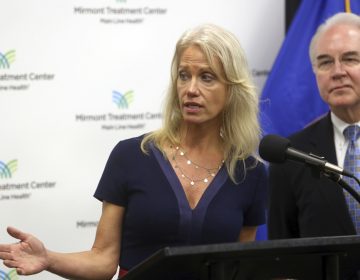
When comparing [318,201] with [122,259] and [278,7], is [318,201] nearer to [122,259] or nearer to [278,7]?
[122,259]

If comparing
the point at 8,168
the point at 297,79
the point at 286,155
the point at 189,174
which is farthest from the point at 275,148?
the point at 297,79

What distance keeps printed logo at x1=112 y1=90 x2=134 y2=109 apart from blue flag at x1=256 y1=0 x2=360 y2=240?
79cm

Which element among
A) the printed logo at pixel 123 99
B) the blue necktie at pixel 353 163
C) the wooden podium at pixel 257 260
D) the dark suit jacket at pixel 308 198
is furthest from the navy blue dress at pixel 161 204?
the printed logo at pixel 123 99

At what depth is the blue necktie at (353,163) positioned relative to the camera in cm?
328

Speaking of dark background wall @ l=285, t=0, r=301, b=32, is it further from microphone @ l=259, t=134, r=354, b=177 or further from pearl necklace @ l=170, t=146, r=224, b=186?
microphone @ l=259, t=134, r=354, b=177

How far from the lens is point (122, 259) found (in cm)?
297

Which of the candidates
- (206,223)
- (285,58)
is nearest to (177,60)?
(206,223)

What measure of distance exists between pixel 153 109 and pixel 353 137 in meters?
1.57

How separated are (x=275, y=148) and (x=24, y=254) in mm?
909

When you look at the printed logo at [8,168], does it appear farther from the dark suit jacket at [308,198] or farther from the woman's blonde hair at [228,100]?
the dark suit jacket at [308,198]

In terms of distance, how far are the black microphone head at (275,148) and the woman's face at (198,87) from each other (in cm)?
52

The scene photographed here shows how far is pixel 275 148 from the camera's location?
2473 millimetres

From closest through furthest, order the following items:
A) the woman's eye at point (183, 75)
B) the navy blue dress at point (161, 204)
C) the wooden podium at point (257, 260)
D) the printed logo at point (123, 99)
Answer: the wooden podium at point (257, 260), the navy blue dress at point (161, 204), the woman's eye at point (183, 75), the printed logo at point (123, 99)

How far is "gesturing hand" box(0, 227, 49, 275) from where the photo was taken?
8.52ft
